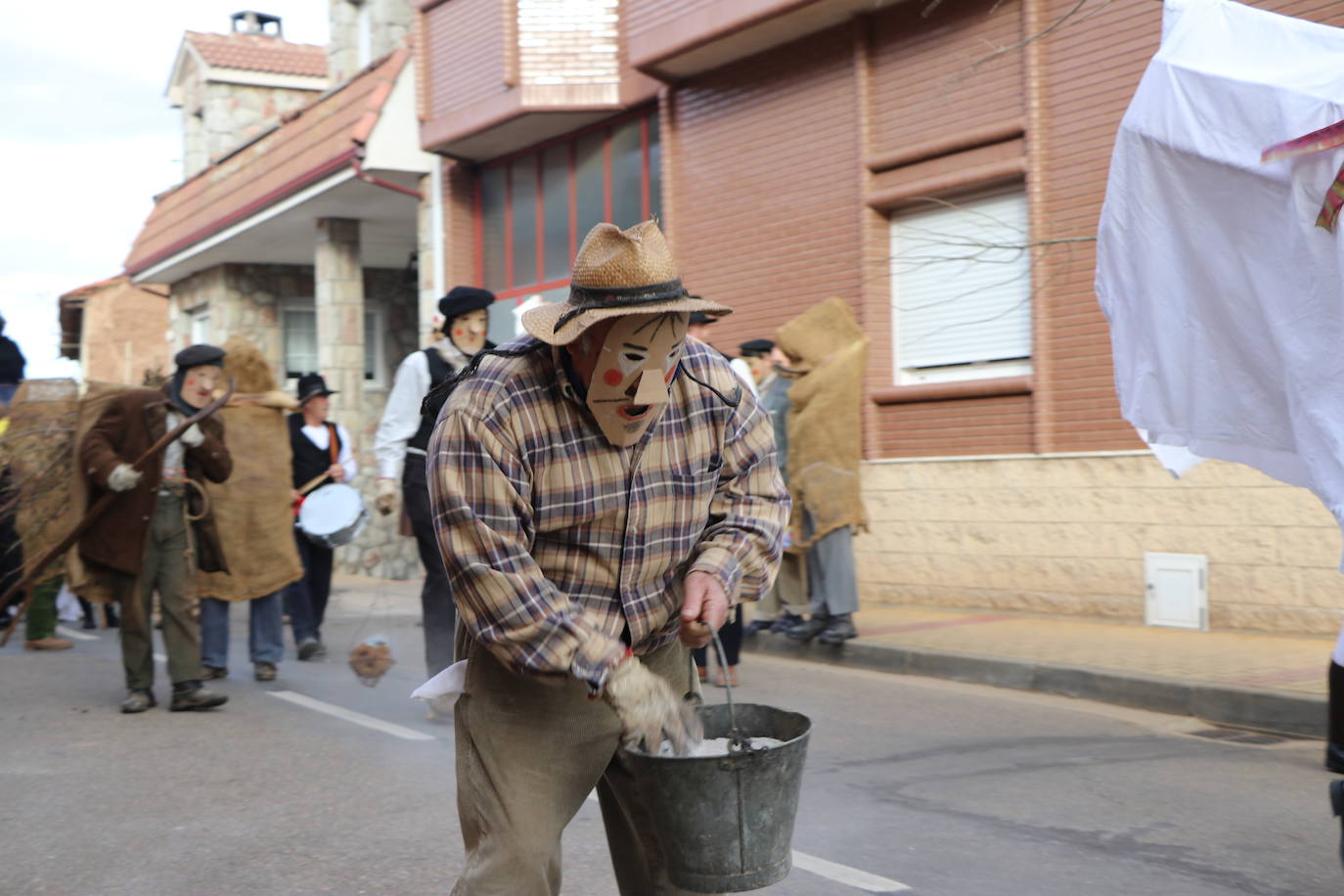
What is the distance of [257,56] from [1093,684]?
23731 mm

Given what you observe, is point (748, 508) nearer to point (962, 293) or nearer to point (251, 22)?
point (962, 293)

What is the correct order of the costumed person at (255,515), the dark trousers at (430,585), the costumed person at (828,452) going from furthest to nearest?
the costumed person at (828,452), the costumed person at (255,515), the dark trousers at (430,585)

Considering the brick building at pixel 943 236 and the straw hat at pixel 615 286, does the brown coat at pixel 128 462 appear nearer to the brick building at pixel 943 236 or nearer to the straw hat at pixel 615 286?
the brick building at pixel 943 236

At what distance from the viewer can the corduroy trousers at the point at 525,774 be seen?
101 inches

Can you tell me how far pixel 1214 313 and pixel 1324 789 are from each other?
2000 millimetres

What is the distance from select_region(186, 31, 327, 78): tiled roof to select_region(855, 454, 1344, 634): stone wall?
61.4 ft

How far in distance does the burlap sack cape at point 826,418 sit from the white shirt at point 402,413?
310cm

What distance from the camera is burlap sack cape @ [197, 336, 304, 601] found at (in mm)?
8773

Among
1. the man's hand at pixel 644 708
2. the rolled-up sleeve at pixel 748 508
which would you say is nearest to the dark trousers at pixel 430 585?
the rolled-up sleeve at pixel 748 508

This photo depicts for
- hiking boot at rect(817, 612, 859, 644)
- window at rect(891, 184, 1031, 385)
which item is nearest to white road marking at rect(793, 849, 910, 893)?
hiking boot at rect(817, 612, 859, 644)

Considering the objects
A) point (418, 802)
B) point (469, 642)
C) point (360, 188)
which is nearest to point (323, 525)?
point (418, 802)

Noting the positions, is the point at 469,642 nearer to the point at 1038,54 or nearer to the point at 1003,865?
the point at 1003,865

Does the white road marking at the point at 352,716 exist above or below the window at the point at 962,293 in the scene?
below

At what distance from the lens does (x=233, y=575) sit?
28.3ft
